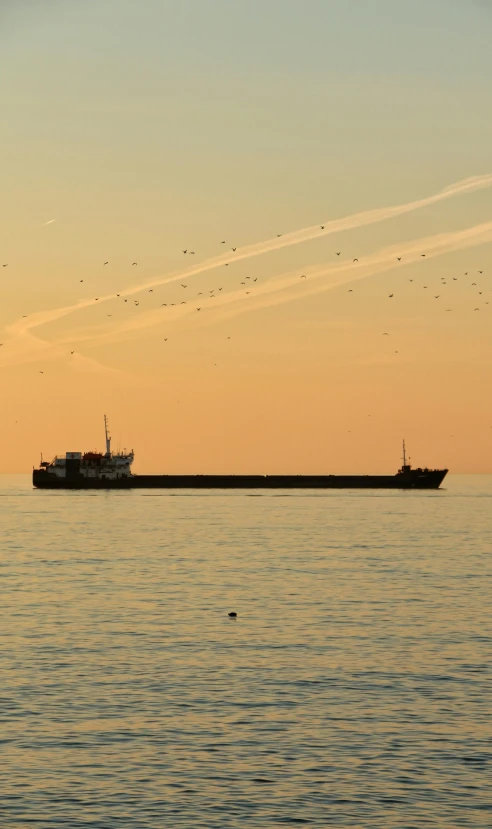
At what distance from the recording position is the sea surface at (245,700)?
2791cm

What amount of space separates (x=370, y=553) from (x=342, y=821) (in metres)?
84.5

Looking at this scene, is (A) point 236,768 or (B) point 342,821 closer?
(B) point 342,821

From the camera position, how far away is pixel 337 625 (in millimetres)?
A: 57500

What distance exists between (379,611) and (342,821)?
1477 inches

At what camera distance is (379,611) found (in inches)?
2504

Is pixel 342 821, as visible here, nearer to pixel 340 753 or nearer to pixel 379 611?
pixel 340 753

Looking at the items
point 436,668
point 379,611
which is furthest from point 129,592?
point 436,668

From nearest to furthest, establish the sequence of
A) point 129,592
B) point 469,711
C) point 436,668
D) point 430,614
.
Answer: point 469,711 → point 436,668 → point 430,614 → point 129,592

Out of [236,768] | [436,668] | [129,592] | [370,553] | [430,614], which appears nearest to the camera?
[236,768]

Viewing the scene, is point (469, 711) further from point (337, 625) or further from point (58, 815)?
point (337, 625)

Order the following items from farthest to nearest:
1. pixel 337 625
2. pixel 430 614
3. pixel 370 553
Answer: pixel 370 553 → pixel 430 614 → pixel 337 625

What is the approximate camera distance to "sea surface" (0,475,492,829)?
27.9 m

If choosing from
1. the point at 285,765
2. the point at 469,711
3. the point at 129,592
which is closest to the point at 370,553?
the point at 129,592

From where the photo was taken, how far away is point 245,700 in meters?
39.3
